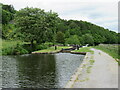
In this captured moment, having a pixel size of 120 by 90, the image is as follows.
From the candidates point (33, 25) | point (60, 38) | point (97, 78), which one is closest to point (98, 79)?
Answer: point (97, 78)

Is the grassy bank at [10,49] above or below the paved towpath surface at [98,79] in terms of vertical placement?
above

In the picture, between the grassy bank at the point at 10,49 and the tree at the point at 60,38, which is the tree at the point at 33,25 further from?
the tree at the point at 60,38

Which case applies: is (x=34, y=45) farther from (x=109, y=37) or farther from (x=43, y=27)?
(x=109, y=37)

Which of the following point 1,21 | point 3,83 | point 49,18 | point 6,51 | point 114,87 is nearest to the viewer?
point 114,87

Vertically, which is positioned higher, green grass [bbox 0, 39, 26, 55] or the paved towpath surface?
green grass [bbox 0, 39, 26, 55]

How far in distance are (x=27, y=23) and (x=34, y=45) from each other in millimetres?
6400

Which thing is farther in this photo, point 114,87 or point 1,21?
point 1,21

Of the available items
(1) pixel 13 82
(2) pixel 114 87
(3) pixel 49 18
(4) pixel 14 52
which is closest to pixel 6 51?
(4) pixel 14 52

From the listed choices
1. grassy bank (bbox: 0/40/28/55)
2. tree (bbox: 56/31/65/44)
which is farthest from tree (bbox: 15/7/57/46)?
tree (bbox: 56/31/65/44)

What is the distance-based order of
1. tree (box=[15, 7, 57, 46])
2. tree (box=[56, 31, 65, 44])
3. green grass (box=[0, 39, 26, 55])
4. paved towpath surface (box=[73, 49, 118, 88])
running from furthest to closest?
tree (box=[56, 31, 65, 44])
tree (box=[15, 7, 57, 46])
green grass (box=[0, 39, 26, 55])
paved towpath surface (box=[73, 49, 118, 88])

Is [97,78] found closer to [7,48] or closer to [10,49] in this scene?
[10,49]

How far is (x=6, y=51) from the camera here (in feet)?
119

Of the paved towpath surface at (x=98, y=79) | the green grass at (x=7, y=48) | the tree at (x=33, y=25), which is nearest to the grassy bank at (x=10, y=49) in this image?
the green grass at (x=7, y=48)

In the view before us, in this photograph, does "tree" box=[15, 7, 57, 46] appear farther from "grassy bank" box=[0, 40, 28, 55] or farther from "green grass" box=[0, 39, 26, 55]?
"green grass" box=[0, 39, 26, 55]
